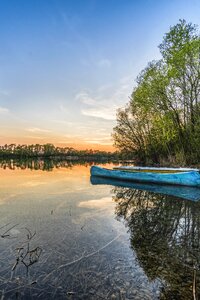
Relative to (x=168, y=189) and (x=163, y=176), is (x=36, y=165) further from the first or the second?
(x=168, y=189)

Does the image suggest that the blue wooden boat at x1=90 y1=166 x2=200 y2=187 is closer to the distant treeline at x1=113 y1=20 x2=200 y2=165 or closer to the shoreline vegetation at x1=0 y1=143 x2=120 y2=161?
the distant treeline at x1=113 y1=20 x2=200 y2=165

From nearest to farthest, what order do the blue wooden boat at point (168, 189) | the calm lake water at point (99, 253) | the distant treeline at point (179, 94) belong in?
the calm lake water at point (99, 253) < the blue wooden boat at point (168, 189) < the distant treeline at point (179, 94)

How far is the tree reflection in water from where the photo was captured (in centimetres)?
320

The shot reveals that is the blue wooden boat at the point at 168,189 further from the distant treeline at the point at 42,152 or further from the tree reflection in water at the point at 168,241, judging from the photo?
the distant treeline at the point at 42,152

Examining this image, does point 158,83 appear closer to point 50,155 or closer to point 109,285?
point 109,285

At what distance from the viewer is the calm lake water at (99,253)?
301 centimetres

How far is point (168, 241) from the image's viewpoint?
4867 millimetres

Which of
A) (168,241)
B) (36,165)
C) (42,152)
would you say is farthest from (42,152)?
(168,241)

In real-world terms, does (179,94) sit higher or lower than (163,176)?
higher

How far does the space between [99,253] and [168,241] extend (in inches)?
67.5

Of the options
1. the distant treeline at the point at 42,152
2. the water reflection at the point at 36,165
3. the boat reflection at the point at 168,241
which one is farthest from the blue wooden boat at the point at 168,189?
the distant treeline at the point at 42,152

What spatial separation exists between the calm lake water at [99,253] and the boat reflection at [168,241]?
0.01 meters

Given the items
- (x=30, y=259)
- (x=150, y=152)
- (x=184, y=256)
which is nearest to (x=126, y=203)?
(x=184, y=256)

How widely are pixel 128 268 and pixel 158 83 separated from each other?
1954cm
